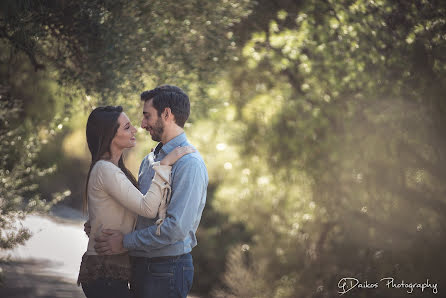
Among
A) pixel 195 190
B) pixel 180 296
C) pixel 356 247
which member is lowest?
pixel 356 247

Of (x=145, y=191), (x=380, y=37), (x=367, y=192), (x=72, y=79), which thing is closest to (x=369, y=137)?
(x=367, y=192)

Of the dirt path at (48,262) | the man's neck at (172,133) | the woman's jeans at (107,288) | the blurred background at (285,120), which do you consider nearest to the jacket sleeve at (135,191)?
the man's neck at (172,133)

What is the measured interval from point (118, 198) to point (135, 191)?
0.10 meters

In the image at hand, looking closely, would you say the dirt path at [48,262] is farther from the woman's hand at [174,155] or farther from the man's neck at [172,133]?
the woman's hand at [174,155]

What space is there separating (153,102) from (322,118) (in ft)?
23.9

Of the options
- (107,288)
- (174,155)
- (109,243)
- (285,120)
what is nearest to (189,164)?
(174,155)

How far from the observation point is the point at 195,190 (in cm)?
337

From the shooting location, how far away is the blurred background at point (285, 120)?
8430 mm

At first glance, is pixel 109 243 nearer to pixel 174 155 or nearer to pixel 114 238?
pixel 114 238

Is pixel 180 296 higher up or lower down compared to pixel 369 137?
higher up

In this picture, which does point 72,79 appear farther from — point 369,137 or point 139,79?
point 369,137

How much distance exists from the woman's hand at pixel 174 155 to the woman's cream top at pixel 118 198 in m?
0.03

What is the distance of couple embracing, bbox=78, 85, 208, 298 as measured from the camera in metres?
3.35

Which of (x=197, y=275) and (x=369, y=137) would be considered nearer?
(x=369, y=137)
